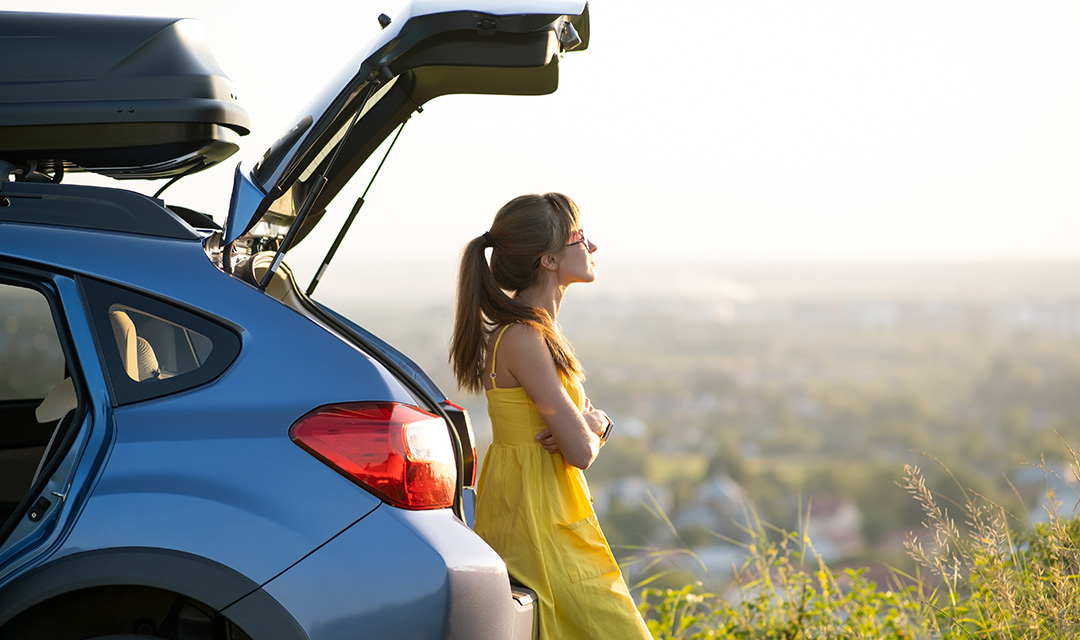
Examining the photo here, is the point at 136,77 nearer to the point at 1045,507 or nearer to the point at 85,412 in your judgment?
the point at 85,412

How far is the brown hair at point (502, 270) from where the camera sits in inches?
104

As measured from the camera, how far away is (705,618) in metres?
3.41

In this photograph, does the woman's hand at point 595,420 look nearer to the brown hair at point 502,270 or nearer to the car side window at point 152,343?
the brown hair at point 502,270

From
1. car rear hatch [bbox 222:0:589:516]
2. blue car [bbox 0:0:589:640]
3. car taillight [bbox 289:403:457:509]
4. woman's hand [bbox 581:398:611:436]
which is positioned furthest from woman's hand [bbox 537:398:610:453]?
car taillight [bbox 289:403:457:509]

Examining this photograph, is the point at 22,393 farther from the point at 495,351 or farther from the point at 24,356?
the point at 495,351

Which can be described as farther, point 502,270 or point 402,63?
point 502,270

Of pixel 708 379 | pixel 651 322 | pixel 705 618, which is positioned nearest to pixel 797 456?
pixel 708 379

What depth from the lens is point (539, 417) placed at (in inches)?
101

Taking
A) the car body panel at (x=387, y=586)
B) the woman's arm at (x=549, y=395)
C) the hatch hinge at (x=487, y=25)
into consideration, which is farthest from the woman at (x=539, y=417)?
the hatch hinge at (x=487, y=25)

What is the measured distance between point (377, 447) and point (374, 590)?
11.3 inches

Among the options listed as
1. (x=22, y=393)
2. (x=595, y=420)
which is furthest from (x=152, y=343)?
(x=22, y=393)

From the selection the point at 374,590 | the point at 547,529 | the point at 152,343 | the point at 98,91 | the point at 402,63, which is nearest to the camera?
the point at 374,590

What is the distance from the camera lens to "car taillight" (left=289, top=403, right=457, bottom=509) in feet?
6.14

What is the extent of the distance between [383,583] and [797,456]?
5948 centimetres
